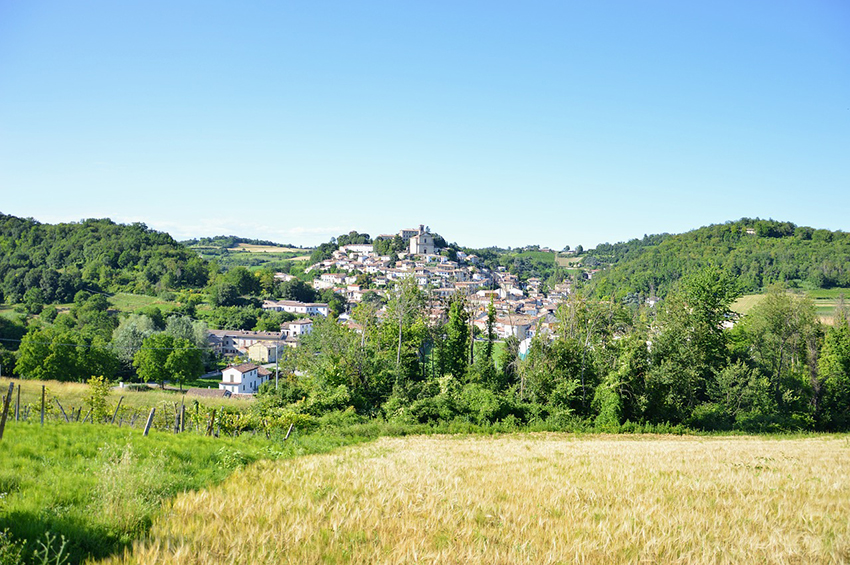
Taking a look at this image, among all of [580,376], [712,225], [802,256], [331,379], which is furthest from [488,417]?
[712,225]

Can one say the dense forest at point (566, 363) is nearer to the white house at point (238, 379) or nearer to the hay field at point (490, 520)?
the white house at point (238, 379)

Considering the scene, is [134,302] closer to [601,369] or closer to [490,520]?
[601,369]

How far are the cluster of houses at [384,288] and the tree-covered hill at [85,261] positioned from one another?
89.7 feet

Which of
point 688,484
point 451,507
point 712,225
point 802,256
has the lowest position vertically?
point 688,484

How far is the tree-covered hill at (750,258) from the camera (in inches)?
4350

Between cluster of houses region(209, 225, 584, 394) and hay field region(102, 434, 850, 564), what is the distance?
3262 cm

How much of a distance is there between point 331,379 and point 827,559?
87.9ft

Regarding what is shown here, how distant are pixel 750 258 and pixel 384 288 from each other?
347 feet

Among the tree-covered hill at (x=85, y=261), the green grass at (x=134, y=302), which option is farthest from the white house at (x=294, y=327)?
the tree-covered hill at (x=85, y=261)

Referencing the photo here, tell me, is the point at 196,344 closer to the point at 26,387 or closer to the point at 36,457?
the point at 26,387

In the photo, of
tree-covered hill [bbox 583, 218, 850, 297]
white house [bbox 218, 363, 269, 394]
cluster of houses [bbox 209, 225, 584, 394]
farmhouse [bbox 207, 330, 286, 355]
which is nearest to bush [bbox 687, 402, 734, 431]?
cluster of houses [bbox 209, 225, 584, 394]

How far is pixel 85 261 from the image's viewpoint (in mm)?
120500

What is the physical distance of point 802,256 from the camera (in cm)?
12238

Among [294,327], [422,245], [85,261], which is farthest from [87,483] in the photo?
[422,245]
